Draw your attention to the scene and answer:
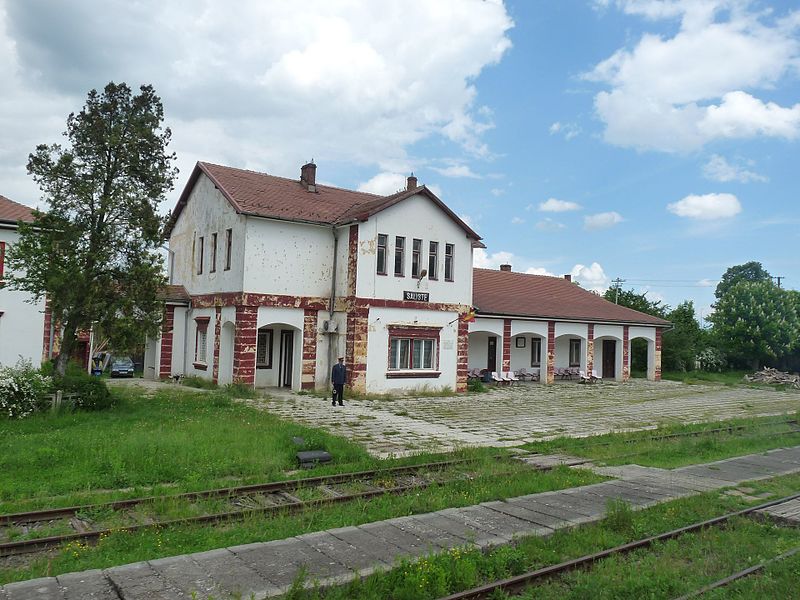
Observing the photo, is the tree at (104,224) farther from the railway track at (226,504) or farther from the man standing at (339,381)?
the railway track at (226,504)

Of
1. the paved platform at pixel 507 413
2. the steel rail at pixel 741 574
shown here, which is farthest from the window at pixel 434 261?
the steel rail at pixel 741 574

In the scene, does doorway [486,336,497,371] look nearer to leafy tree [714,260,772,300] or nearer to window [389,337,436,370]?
window [389,337,436,370]

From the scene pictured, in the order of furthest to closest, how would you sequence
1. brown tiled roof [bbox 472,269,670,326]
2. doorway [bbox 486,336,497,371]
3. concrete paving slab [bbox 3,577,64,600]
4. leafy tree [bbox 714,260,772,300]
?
leafy tree [bbox 714,260,772,300]
doorway [bbox 486,336,497,371]
brown tiled roof [bbox 472,269,670,326]
concrete paving slab [bbox 3,577,64,600]

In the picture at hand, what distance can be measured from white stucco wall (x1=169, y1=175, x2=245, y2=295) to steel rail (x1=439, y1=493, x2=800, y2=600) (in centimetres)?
1702

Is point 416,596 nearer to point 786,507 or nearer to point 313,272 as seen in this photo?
point 786,507

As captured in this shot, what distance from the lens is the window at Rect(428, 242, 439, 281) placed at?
25.0 m

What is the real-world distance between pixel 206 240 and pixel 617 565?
21.6m

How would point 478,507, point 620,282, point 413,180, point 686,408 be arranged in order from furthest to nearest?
point 620,282 → point 413,180 → point 686,408 → point 478,507

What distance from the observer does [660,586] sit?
607 cm

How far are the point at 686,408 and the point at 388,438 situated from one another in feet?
45.1

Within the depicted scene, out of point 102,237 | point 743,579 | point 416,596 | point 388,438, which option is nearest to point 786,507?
point 743,579

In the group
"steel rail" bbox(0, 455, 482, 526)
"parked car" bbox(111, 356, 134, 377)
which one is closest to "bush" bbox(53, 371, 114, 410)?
"steel rail" bbox(0, 455, 482, 526)

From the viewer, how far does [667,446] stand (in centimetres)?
1402

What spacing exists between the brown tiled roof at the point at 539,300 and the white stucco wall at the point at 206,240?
1093 centimetres
